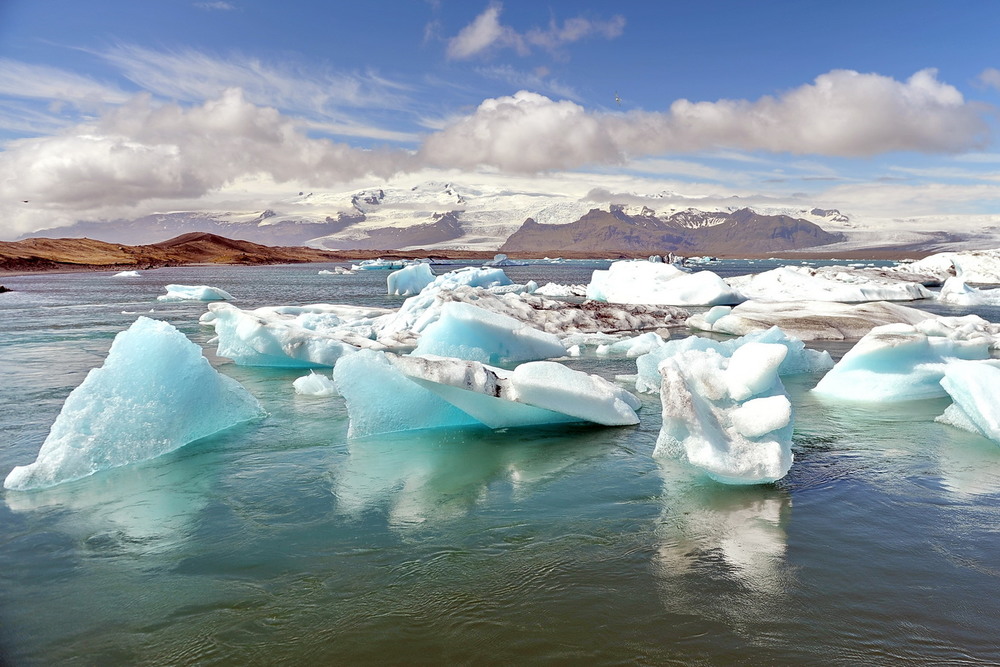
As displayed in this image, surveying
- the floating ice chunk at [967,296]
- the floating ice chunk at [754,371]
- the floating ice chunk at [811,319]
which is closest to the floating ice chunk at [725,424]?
the floating ice chunk at [754,371]

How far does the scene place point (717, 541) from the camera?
373 centimetres

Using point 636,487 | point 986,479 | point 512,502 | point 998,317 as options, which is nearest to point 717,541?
point 636,487

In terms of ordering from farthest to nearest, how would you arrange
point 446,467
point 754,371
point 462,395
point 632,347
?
point 632,347, point 462,395, point 446,467, point 754,371

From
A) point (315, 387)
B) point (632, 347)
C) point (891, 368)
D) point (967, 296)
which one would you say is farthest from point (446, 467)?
point (967, 296)

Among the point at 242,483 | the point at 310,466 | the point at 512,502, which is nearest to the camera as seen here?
the point at 512,502

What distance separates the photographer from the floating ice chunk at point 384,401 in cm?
567

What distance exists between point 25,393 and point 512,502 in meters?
6.53

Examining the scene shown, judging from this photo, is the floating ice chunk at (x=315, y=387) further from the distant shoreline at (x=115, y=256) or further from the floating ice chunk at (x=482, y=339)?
the distant shoreline at (x=115, y=256)

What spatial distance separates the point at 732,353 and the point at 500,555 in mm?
5202

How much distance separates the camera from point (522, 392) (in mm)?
5531

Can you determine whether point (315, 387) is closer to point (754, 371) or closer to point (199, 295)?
point (754, 371)

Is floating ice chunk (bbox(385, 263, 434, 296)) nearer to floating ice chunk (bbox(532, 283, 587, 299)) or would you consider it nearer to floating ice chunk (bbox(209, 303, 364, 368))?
floating ice chunk (bbox(532, 283, 587, 299))

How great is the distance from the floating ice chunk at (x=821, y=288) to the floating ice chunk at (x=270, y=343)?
17519mm

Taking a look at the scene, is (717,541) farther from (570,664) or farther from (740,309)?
(740,309)
